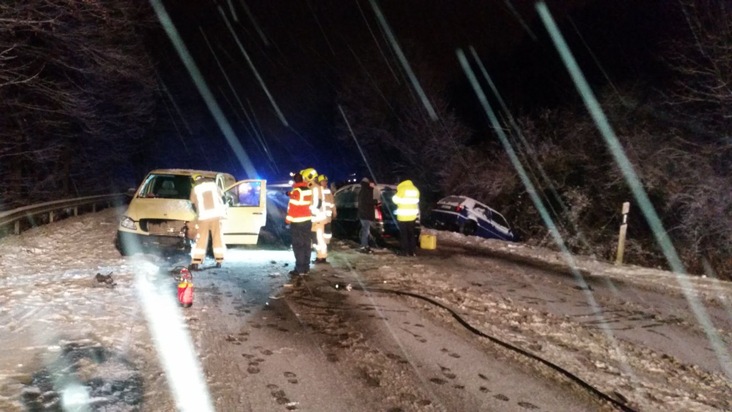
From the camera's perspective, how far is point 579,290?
1038 centimetres

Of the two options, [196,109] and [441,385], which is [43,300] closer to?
[441,385]

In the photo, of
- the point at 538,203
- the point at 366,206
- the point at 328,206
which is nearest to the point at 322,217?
the point at 328,206

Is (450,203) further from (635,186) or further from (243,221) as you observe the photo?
(243,221)

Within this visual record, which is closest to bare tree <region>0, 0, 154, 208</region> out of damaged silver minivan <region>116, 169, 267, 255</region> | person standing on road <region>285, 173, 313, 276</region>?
damaged silver minivan <region>116, 169, 267, 255</region>

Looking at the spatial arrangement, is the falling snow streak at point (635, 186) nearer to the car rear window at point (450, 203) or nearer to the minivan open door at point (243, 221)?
the car rear window at point (450, 203)

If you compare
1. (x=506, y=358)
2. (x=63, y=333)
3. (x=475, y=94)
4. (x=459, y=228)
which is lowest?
(x=459, y=228)

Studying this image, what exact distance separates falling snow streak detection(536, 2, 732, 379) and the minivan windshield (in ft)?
29.8

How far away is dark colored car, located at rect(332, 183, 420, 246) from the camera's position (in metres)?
14.9

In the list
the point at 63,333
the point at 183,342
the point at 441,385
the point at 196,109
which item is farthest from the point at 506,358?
the point at 196,109

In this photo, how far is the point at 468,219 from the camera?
2088 cm

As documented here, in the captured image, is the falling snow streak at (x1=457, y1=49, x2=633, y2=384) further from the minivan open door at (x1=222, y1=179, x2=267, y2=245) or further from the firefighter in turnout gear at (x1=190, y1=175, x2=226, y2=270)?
the minivan open door at (x1=222, y1=179, x2=267, y2=245)

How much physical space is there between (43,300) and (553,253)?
11.9 m

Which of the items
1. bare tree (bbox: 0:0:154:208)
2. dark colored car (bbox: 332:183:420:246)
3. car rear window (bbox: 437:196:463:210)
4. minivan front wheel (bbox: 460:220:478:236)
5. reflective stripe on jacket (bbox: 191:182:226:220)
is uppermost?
bare tree (bbox: 0:0:154:208)

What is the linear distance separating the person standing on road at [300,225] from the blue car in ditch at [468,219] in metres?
11.3
